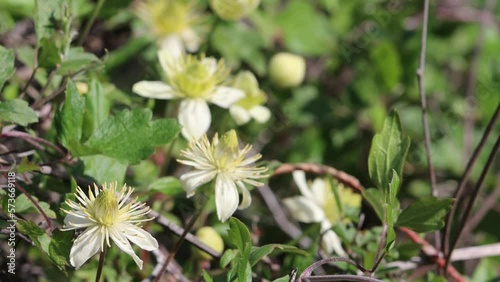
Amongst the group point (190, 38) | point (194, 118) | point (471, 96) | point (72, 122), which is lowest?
point (471, 96)

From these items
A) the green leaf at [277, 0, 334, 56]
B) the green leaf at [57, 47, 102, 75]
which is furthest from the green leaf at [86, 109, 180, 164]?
the green leaf at [277, 0, 334, 56]

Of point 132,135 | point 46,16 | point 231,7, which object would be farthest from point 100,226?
point 231,7

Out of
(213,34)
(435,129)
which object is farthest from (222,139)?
(435,129)

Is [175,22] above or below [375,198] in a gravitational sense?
below

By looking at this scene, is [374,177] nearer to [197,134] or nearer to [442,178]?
[197,134]

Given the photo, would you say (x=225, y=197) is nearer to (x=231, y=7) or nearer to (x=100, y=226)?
(x=100, y=226)

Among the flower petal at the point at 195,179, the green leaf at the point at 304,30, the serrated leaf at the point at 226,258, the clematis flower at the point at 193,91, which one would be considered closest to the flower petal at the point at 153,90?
the clematis flower at the point at 193,91

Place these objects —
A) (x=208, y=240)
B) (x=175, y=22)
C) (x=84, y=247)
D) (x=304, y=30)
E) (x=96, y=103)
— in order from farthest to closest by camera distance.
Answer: (x=304, y=30) < (x=175, y=22) < (x=208, y=240) < (x=96, y=103) < (x=84, y=247)
